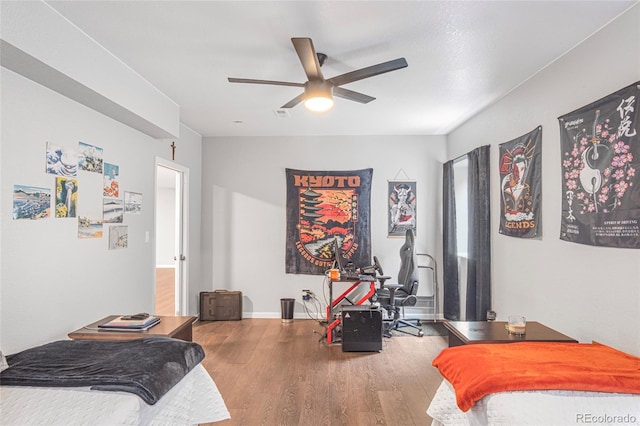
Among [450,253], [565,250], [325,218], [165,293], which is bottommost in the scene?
[165,293]

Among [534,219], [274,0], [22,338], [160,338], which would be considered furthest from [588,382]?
[22,338]

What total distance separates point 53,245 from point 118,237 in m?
0.82

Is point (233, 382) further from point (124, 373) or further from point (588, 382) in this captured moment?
point (588, 382)

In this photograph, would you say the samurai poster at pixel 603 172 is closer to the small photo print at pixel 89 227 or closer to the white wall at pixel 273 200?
the white wall at pixel 273 200

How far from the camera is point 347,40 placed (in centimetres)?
242

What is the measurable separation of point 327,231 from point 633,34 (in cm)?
391

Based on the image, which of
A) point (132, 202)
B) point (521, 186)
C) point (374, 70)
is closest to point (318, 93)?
point (374, 70)

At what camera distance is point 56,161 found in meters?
2.48

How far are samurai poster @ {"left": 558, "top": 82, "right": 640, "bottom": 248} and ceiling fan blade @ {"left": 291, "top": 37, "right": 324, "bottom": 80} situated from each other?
1.78m

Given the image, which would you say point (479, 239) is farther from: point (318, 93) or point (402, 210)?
point (318, 93)

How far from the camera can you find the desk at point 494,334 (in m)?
2.30

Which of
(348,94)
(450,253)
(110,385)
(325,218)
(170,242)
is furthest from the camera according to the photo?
(170,242)

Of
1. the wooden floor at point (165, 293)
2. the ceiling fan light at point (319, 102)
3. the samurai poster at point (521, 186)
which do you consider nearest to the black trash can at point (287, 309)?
the wooden floor at point (165, 293)

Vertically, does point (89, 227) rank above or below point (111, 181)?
below
